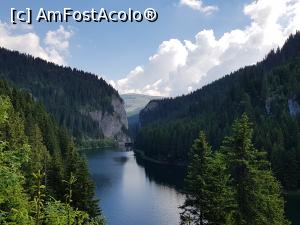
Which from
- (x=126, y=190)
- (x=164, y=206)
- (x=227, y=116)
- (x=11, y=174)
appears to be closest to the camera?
(x=11, y=174)

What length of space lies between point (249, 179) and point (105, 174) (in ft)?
365

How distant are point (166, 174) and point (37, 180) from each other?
131 m

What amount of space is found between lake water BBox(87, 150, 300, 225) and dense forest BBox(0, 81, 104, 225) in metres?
17.6

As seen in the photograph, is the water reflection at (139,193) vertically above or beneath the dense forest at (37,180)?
beneath

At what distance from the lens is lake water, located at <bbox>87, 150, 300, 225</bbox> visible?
266 feet

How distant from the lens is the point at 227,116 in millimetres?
187500

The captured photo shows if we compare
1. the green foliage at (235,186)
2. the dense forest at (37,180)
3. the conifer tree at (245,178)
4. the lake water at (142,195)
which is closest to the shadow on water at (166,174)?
the lake water at (142,195)

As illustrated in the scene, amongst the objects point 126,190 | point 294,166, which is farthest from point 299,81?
point 126,190

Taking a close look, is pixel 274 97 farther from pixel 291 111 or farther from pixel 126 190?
pixel 126 190

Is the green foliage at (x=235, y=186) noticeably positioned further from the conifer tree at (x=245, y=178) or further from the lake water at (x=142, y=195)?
the lake water at (x=142, y=195)

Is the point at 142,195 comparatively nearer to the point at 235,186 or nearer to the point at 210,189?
the point at 210,189

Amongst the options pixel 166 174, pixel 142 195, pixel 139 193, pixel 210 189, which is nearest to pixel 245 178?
pixel 210 189

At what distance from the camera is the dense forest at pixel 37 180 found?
478 inches

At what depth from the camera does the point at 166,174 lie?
141 meters
